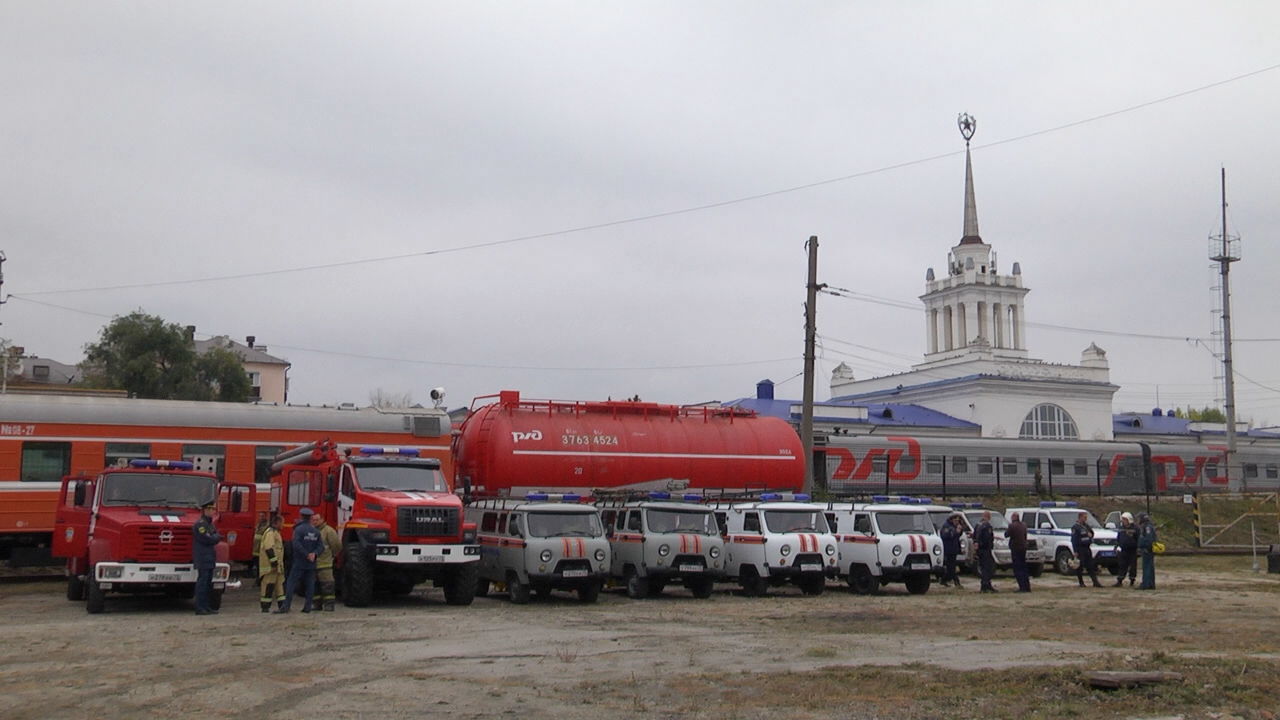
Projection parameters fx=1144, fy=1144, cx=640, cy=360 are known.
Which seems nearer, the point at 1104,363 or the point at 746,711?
the point at 746,711

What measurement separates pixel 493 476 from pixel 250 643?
10730mm

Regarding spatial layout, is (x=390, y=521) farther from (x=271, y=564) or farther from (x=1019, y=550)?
(x=1019, y=550)

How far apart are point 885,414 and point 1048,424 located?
47.3 feet

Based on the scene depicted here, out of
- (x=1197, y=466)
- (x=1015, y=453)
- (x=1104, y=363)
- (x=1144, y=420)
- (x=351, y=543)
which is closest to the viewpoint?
(x=351, y=543)

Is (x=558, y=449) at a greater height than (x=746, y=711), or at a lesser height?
greater

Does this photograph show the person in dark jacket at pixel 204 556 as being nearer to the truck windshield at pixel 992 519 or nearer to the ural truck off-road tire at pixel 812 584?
the ural truck off-road tire at pixel 812 584

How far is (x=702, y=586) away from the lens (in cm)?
2275

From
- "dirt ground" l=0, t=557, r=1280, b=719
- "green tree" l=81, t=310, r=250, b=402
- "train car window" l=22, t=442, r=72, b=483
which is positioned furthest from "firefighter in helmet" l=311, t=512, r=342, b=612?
"green tree" l=81, t=310, r=250, b=402

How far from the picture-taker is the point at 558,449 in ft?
84.0

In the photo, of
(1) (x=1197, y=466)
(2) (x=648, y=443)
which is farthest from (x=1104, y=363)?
(2) (x=648, y=443)

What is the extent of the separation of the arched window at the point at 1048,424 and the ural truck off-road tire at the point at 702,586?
58440mm

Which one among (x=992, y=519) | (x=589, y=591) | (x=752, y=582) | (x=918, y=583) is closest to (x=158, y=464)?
(x=589, y=591)

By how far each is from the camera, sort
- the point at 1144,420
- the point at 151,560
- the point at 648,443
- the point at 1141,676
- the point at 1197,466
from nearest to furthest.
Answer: the point at 1141,676 < the point at 151,560 < the point at 648,443 < the point at 1197,466 < the point at 1144,420

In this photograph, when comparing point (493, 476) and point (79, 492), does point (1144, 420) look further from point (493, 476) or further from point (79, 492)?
point (79, 492)
